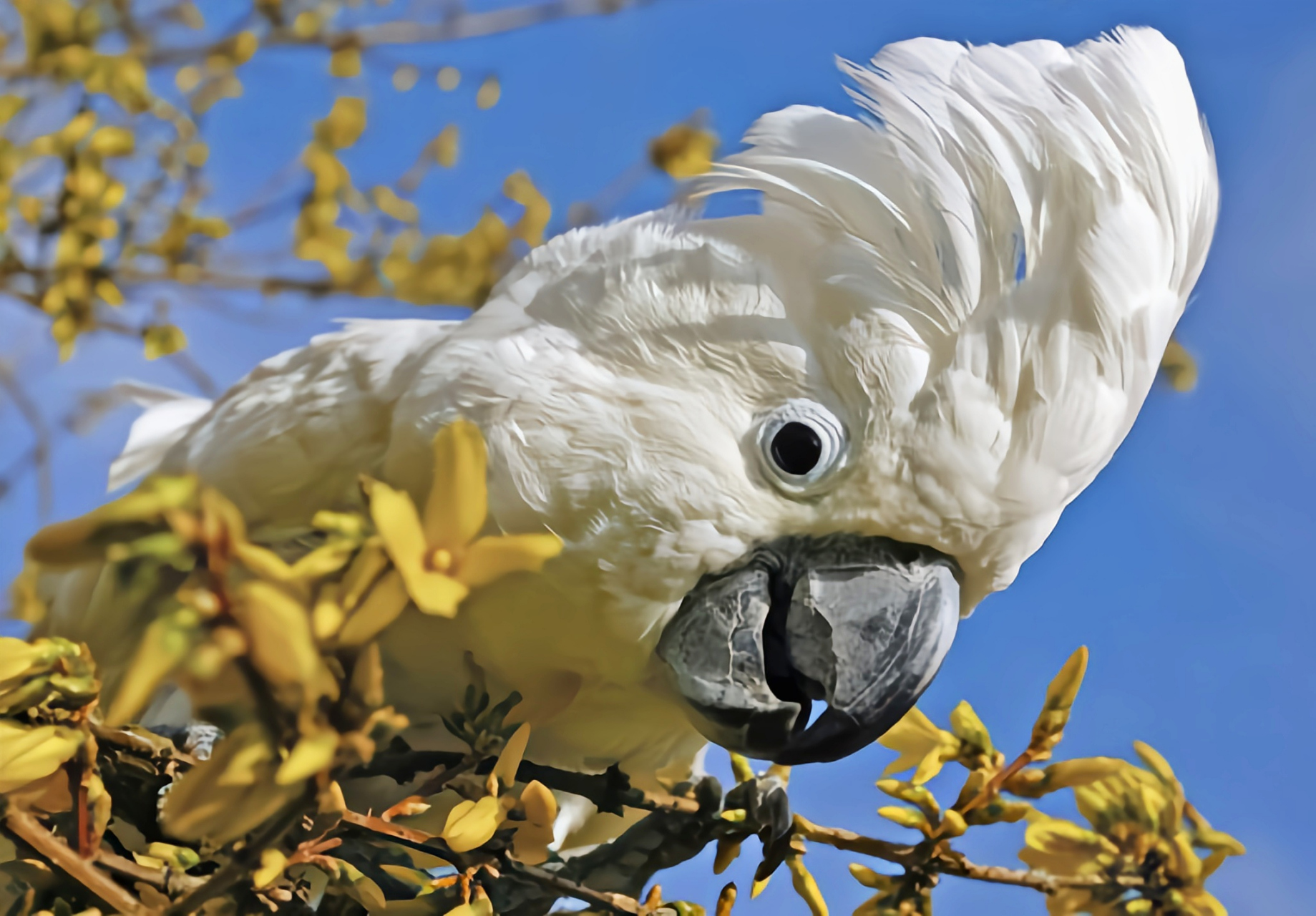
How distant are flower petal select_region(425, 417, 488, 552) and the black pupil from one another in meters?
0.36

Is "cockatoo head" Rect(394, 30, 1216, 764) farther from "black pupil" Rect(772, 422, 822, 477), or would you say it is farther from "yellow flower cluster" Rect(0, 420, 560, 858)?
"yellow flower cluster" Rect(0, 420, 560, 858)

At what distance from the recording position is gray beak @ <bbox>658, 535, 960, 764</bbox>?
2.18ft

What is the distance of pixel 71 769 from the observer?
1.28 ft

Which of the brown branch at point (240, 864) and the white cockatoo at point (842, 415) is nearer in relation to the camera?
the brown branch at point (240, 864)

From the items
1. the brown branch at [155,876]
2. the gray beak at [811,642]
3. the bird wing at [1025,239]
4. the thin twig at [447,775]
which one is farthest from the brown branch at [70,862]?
the bird wing at [1025,239]

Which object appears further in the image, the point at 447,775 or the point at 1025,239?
the point at 1025,239

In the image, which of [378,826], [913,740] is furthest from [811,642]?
[378,826]

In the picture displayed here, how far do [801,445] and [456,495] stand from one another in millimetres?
373

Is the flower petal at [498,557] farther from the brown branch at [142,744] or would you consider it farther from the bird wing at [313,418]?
the bird wing at [313,418]

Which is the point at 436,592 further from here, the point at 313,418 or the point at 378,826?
the point at 313,418

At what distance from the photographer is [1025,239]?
70 cm

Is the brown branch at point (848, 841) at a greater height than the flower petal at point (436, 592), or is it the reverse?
the flower petal at point (436, 592)

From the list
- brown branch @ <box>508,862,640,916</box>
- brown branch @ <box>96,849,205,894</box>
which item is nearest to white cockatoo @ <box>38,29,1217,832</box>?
brown branch @ <box>508,862,640,916</box>

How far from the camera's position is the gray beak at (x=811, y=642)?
665 millimetres
